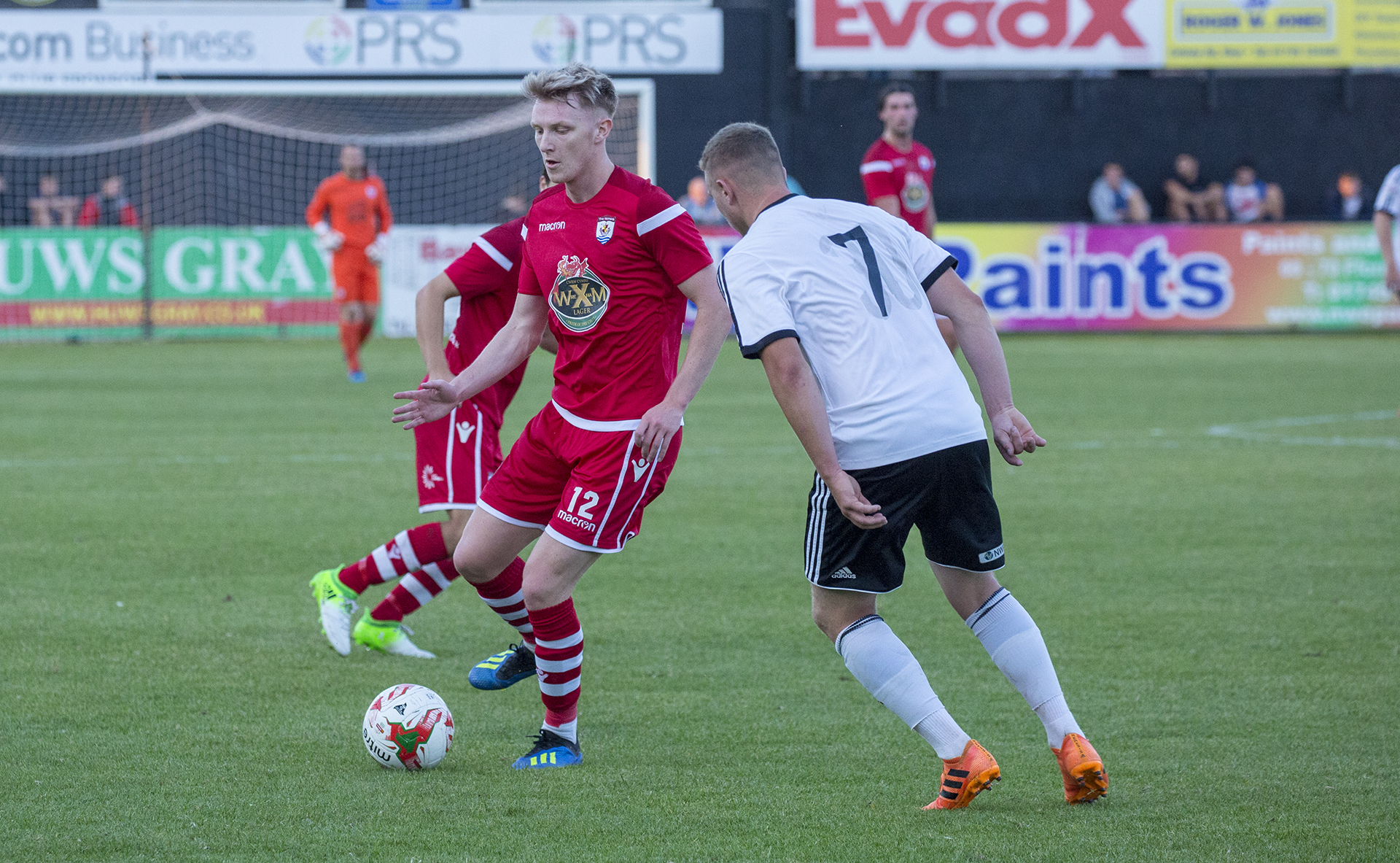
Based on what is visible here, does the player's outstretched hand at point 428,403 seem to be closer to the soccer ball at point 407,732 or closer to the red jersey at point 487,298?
the red jersey at point 487,298

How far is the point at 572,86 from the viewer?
440 centimetres

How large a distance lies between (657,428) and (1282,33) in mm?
22905

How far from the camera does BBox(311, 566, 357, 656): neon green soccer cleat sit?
230 inches

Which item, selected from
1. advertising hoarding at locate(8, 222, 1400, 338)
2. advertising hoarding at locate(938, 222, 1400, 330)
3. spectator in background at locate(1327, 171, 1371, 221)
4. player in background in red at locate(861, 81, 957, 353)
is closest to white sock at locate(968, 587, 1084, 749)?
player in background in red at locate(861, 81, 957, 353)

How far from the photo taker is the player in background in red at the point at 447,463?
5.37 meters

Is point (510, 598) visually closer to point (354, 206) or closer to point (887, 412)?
point (887, 412)

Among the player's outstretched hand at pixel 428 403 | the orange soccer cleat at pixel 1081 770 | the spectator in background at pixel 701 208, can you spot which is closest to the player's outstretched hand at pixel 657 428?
the player's outstretched hand at pixel 428 403

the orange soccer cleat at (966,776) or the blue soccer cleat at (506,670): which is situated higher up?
the orange soccer cleat at (966,776)

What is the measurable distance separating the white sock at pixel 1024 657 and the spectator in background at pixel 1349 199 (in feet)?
69.5

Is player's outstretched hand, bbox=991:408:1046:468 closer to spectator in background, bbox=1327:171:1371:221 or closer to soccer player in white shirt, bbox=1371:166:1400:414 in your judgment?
soccer player in white shirt, bbox=1371:166:1400:414

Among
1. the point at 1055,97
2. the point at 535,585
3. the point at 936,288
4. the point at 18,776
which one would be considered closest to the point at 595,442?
the point at 535,585

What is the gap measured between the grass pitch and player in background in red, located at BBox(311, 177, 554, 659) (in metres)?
0.18

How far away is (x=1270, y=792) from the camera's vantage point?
4.23 meters

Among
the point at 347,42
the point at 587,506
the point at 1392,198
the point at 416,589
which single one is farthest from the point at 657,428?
the point at 347,42
